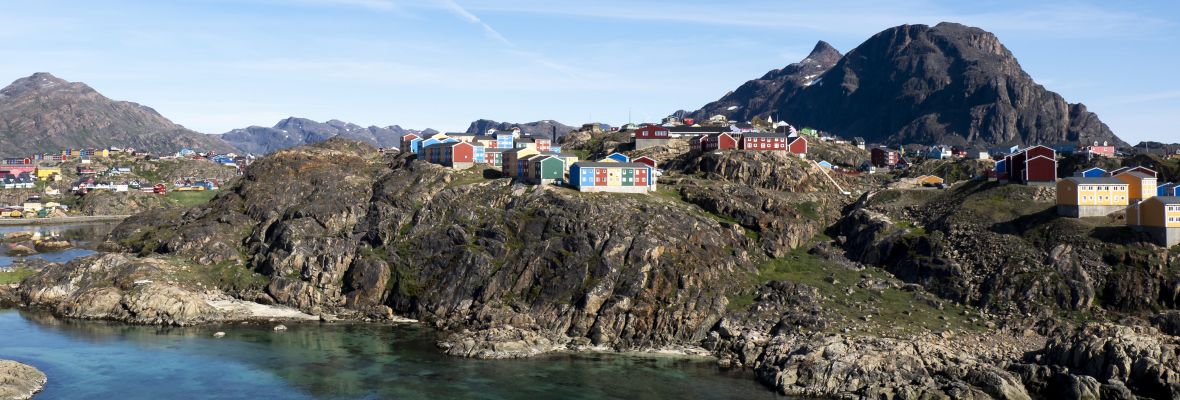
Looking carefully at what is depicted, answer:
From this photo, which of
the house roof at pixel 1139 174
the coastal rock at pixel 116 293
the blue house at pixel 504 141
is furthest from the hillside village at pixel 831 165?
the coastal rock at pixel 116 293

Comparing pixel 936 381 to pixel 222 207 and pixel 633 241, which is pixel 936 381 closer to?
pixel 633 241

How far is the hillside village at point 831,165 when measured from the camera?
9938 cm

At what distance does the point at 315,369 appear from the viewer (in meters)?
77.8

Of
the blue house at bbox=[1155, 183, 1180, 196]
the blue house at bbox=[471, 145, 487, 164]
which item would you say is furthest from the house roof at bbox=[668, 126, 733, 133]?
the blue house at bbox=[1155, 183, 1180, 196]

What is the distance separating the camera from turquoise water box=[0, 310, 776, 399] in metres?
71.0

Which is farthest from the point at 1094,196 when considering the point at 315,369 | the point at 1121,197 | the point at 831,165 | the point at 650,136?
the point at 315,369

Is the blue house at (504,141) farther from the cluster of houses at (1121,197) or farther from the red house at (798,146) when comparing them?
the cluster of houses at (1121,197)

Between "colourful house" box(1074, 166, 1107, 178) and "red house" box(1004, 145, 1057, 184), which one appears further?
"red house" box(1004, 145, 1057, 184)

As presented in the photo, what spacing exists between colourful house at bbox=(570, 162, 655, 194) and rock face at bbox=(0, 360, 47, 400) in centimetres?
6103

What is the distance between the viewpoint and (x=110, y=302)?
9725cm

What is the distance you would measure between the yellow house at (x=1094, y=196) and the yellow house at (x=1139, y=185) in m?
1.25

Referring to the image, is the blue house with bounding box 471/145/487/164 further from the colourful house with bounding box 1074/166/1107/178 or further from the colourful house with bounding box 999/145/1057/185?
the colourful house with bounding box 1074/166/1107/178

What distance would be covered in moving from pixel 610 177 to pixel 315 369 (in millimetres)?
47515

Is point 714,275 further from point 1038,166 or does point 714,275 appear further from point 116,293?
point 116,293
